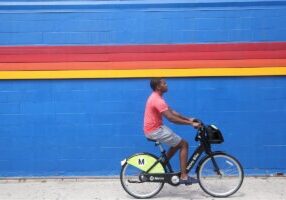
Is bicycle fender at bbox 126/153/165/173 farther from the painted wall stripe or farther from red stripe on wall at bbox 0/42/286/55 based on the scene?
red stripe on wall at bbox 0/42/286/55

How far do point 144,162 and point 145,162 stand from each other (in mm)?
13

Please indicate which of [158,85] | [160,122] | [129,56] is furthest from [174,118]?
[129,56]

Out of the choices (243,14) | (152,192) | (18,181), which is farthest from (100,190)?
(243,14)

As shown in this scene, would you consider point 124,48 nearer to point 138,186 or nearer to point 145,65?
point 145,65

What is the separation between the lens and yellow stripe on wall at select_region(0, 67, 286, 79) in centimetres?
782

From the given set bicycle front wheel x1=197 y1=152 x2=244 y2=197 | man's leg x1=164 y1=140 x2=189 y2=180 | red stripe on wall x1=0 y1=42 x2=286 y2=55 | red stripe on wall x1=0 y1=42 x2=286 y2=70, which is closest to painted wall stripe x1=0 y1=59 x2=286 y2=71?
red stripe on wall x1=0 y1=42 x2=286 y2=70

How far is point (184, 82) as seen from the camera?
7.88 m

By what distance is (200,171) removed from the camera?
274 inches

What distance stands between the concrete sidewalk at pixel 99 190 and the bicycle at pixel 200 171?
141mm

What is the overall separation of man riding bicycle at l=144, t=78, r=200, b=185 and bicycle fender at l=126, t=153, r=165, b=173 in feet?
0.85

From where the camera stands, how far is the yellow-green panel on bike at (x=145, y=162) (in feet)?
22.8

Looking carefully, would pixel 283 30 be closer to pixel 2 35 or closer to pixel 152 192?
pixel 152 192

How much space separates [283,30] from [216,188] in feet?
8.40

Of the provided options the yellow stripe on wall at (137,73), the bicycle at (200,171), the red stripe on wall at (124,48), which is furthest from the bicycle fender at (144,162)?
the red stripe on wall at (124,48)
